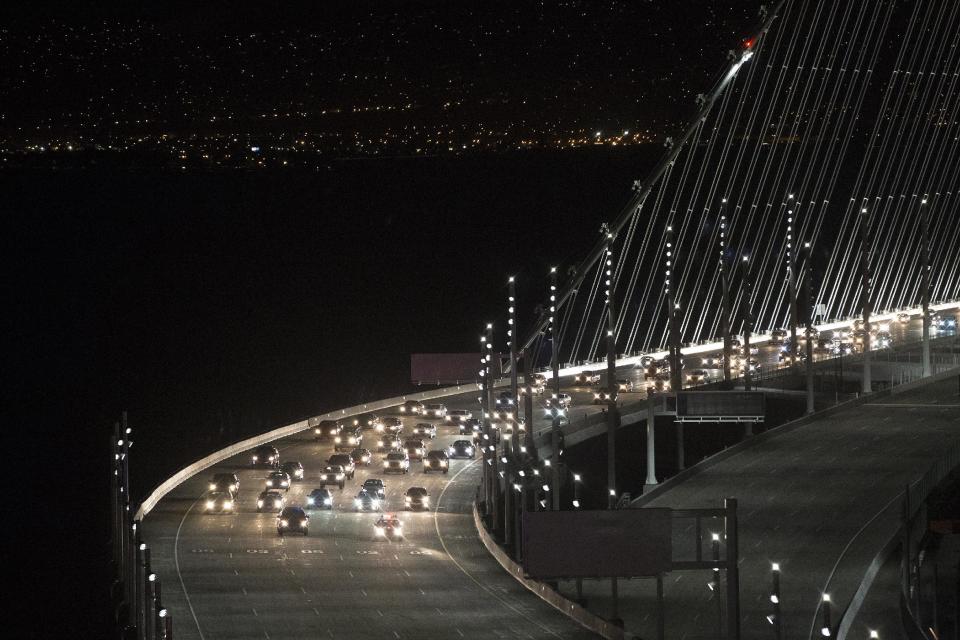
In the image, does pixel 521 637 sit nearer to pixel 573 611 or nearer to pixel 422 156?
pixel 573 611

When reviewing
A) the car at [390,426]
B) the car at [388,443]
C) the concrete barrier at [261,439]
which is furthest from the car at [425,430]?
the concrete barrier at [261,439]

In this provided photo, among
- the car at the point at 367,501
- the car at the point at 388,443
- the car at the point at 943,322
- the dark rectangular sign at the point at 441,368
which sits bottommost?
the car at the point at 367,501

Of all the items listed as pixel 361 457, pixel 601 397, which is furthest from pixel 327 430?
pixel 601 397

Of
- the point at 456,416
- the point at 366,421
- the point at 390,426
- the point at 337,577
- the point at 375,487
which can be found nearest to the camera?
the point at 337,577

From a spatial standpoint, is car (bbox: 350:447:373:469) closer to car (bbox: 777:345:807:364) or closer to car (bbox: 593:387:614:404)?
car (bbox: 593:387:614:404)

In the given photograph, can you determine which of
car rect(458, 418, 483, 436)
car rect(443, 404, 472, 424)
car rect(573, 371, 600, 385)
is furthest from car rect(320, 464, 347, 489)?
car rect(573, 371, 600, 385)

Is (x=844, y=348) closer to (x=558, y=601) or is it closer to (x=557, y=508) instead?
(x=557, y=508)

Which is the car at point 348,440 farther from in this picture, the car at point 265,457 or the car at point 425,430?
the car at point 265,457
